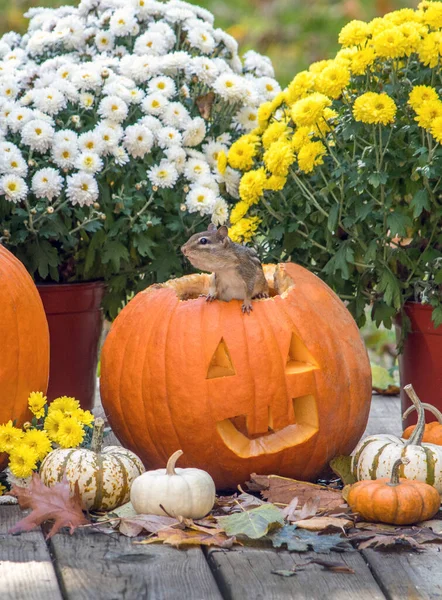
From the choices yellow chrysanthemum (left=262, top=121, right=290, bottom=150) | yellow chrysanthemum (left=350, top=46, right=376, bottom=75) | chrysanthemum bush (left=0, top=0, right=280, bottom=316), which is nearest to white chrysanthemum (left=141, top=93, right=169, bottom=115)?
chrysanthemum bush (left=0, top=0, right=280, bottom=316)

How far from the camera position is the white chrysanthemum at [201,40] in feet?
13.3

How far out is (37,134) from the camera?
11.8 ft

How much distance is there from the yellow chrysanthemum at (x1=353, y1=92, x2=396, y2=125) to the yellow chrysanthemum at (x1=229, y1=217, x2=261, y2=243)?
0.59 m

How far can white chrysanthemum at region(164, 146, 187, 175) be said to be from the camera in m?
3.75

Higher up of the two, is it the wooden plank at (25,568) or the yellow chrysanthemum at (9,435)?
the yellow chrysanthemum at (9,435)

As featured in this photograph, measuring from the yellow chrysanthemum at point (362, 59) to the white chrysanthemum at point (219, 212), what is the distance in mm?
705

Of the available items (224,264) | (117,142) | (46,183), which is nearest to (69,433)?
(224,264)

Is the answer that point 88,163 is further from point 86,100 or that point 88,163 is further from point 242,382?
point 242,382

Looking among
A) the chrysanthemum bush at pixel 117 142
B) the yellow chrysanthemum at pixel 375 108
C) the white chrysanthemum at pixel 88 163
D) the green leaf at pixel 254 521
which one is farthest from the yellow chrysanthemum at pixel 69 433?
the yellow chrysanthemum at pixel 375 108

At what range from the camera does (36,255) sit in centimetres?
364

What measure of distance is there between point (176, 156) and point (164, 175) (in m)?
0.09

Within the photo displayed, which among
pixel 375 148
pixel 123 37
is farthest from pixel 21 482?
pixel 123 37

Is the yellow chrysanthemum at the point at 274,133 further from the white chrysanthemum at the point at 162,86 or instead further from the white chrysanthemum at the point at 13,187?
the white chrysanthemum at the point at 13,187

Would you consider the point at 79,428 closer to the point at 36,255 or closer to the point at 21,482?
the point at 21,482
